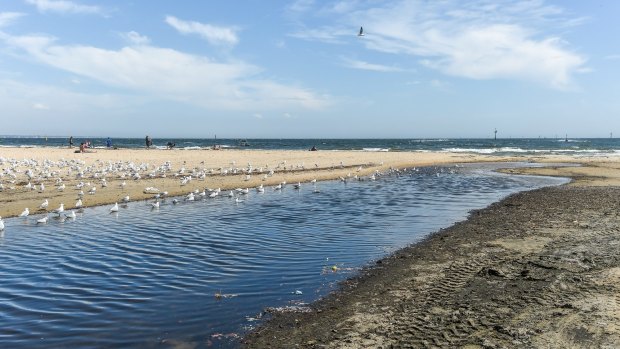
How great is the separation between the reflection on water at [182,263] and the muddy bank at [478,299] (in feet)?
2.77

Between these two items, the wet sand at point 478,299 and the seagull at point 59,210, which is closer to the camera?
the wet sand at point 478,299

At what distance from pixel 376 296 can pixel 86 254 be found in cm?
768

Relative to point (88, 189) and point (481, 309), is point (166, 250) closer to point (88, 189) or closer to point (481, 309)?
point (481, 309)

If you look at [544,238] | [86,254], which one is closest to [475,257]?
[544,238]

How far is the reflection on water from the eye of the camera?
287 inches

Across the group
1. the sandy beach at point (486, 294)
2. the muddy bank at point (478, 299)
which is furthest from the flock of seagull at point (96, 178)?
the muddy bank at point (478, 299)

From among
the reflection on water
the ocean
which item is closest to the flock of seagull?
the reflection on water

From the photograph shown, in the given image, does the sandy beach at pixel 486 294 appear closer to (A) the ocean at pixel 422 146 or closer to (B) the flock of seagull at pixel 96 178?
(B) the flock of seagull at pixel 96 178

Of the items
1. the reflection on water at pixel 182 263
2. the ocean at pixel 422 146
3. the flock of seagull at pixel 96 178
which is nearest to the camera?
the reflection on water at pixel 182 263

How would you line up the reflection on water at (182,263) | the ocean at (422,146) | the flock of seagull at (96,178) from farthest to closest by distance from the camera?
the ocean at (422,146) → the flock of seagull at (96,178) → the reflection on water at (182,263)

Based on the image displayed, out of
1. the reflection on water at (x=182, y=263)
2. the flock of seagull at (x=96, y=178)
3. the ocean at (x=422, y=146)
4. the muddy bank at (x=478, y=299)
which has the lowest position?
the reflection on water at (x=182, y=263)

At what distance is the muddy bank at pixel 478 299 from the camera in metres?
6.20

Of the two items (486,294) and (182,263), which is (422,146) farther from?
(486,294)

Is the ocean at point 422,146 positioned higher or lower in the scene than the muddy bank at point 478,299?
higher
